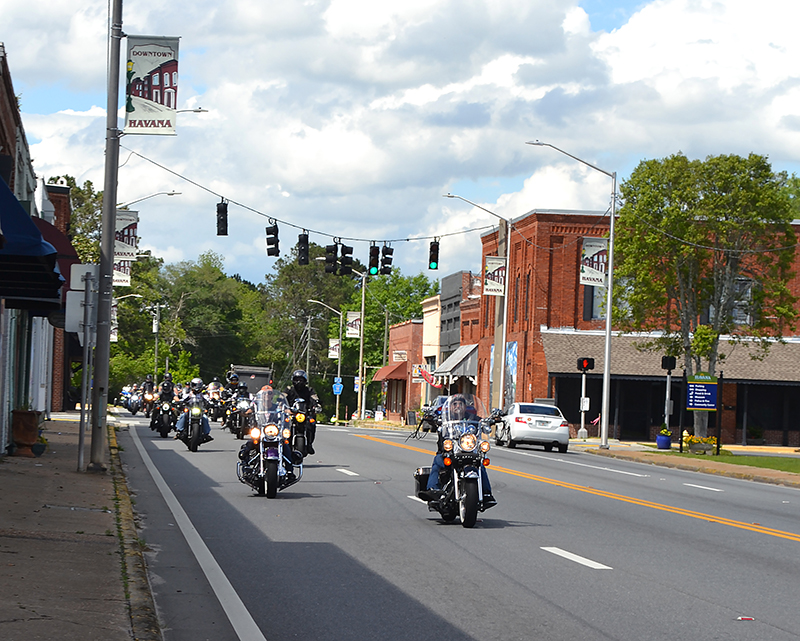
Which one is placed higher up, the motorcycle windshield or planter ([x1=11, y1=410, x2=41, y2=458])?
the motorcycle windshield

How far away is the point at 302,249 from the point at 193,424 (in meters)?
10.5

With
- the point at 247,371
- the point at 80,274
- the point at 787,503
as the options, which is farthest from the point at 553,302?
the point at 80,274

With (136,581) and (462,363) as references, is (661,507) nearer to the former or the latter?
(136,581)

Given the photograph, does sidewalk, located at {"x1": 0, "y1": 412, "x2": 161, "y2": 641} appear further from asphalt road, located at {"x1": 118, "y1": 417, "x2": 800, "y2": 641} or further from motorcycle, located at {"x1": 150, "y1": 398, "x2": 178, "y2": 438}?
motorcycle, located at {"x1": 150, "y1": 398, "x2": 178, "y2": 438}

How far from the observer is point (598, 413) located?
55.2 meters

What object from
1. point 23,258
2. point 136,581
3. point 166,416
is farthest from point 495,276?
point 136,581

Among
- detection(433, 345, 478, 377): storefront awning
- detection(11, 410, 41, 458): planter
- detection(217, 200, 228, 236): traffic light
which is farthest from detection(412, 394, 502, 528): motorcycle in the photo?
detection(433, 345, 478, 377): storefront awning

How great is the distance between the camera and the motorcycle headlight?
1362cm

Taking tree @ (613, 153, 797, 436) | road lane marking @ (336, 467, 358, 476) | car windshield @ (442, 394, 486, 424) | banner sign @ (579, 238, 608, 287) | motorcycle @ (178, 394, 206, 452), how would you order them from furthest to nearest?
tree @ (613, 153, 797, 436), banner sign @ (579, 238, 608, 287), motorcycle @ (178, 394, 206, 452), road lane marking @ (336, 467, 358, 476), car windshield @ (442, 394, 486, 424)

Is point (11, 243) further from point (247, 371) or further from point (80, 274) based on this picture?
point (247, 371)

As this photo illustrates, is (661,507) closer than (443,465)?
No

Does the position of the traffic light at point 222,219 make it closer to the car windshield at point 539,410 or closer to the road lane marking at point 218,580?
the car windshield at point 539,410

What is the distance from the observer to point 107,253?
19.0 m

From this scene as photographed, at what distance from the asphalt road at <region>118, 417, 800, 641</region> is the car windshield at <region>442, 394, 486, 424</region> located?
4.36ft
